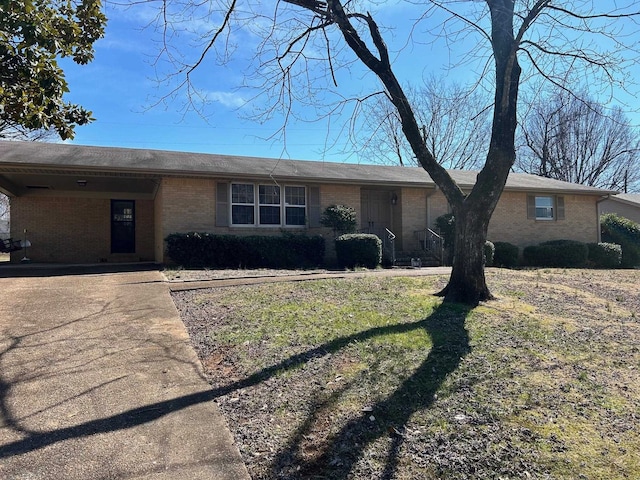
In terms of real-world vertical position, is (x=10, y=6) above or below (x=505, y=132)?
above

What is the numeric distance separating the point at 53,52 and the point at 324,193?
11.4m

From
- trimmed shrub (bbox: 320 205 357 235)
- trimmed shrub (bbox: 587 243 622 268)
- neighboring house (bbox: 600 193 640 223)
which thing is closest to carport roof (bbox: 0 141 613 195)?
trimmed shrub (bbox: 320 205 357 235)

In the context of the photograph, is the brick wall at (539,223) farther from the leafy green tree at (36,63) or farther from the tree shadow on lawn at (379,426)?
the leafy green tree at (36,63)

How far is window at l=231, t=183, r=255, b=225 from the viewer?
1484cm

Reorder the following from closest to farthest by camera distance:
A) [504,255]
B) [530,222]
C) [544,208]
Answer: [504,255] → [530,222] → [544,208]

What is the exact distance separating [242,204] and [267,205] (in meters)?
0.90

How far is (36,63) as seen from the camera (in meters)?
4.93

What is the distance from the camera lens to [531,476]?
288 cm

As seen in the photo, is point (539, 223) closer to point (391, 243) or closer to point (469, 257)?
point (391, 243)

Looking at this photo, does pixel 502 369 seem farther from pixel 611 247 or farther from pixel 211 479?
pixel 611 247

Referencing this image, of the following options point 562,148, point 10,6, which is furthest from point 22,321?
point 562,148

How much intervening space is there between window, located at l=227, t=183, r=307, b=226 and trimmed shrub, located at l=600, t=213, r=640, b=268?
14951 millimetres

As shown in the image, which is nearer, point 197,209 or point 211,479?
point 211,479

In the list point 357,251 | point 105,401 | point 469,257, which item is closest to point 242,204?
point 357,251
